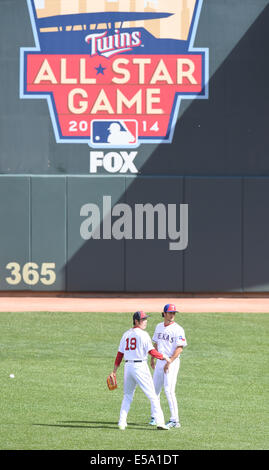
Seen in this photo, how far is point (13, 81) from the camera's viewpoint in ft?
97.6

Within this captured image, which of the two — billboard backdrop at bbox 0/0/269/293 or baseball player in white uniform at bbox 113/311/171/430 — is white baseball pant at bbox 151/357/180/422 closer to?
baseball player in white uniform at bbox 113/311/171/430

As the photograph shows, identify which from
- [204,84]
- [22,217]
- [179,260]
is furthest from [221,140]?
[22,217]

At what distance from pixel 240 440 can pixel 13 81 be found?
19564 mm

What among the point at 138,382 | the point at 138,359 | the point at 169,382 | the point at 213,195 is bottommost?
the point at 169,382

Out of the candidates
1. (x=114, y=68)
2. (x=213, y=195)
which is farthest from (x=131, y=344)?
(x=114, y=68)

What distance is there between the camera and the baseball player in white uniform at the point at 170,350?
13.4m

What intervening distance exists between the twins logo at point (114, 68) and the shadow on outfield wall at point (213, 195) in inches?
30.7

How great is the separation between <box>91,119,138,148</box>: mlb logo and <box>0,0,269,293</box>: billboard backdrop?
0.03 meters

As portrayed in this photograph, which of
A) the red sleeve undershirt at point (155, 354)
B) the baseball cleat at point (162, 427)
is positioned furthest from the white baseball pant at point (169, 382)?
the red sleeve undershirt at point (155, 354)

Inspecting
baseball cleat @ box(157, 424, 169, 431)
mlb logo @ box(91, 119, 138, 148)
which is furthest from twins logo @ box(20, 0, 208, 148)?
baseball cleat @ box(157, 424, 169, 431)

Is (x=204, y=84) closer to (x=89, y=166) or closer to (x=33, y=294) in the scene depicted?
(x=89, y=166)

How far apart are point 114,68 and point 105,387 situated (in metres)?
15.1

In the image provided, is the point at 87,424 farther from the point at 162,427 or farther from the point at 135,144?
the point at 135,144

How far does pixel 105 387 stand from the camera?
17.0m
